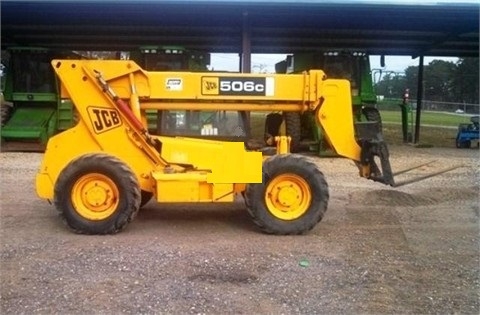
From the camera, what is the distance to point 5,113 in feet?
53.9

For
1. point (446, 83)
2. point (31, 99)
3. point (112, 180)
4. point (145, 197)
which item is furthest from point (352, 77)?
point (446, 83)

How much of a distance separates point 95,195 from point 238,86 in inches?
84.6

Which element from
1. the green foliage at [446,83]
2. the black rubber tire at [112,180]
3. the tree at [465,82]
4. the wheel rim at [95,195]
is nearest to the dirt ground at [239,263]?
the black rubber tire at [112,180]

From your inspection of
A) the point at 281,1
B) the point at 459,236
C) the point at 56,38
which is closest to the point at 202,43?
the point at 56,38

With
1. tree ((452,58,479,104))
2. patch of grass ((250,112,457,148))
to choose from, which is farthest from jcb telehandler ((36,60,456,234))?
tree ((452,58,479,104))

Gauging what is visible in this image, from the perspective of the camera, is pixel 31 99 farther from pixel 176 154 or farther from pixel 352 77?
pixel 176 154

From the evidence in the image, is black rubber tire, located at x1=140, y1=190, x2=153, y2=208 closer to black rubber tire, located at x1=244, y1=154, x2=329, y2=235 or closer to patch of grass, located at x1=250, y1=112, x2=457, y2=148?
black rubber tire, located at x1=244, y1=154, x2=329, y2=235

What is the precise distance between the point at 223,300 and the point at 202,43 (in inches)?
660

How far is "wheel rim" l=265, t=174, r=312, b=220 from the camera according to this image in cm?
683

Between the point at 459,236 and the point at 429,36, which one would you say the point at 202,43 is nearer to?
the point at 429,36

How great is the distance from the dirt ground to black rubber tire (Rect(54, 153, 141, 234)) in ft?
0.43

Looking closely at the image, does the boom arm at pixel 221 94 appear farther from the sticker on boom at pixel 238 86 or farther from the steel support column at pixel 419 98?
the steel support column at pixel 419 98

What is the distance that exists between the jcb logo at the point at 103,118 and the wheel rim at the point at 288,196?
78.0 inches

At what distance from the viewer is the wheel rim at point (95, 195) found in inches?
262
